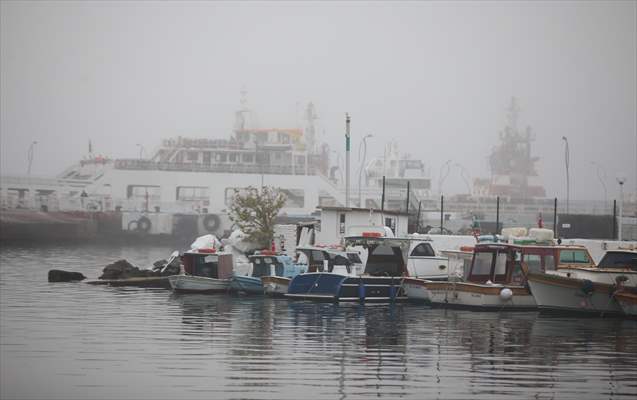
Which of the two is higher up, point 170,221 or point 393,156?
point 393,156

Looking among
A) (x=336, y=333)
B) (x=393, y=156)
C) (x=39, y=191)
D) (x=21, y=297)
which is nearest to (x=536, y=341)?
(x=336, y=333)

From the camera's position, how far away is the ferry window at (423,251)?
31.3 meters

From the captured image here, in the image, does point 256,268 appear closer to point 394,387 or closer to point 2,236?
point 394,387

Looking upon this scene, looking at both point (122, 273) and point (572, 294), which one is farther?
point (122, 273)

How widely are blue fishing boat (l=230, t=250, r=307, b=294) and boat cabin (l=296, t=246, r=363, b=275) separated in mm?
1535

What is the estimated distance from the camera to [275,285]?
102 feet

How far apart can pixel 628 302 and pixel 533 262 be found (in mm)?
4163

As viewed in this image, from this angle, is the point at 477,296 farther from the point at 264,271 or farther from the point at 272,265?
the point at 264,271

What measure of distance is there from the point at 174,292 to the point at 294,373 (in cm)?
1768

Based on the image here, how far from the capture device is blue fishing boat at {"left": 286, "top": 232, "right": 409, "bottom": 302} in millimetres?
28406

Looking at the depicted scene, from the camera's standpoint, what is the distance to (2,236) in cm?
8750

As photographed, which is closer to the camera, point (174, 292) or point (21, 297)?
point (21, 297)

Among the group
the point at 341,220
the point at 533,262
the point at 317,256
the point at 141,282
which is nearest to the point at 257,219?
the point at 141,282

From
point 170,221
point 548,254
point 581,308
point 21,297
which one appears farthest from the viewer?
point 170,221
